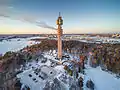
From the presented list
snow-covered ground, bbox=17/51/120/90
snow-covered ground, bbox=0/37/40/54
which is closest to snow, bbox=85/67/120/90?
snow-covered ground, bbox=17/51/120/90

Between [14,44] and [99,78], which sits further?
[14,44]

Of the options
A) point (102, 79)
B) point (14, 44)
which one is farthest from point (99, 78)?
point (14, 44)

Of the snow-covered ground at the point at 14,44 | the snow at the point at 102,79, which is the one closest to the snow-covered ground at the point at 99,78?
the snow at the point at 102,79

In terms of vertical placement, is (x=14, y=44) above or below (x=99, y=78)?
above

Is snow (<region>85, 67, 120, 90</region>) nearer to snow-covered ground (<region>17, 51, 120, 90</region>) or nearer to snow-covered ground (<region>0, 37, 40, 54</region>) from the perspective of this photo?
snow-covered ground (<region>17, 51, 120, 90</region>)

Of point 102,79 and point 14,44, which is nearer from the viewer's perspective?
point 102,79

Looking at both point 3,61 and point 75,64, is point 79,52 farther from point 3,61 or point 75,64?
point 3,61

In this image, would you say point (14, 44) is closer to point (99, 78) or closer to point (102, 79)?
point (99, 78)

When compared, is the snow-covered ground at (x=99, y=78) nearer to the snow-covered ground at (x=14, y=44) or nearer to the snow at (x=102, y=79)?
the snow at (x=102, y=79)

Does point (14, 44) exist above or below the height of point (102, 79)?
above
